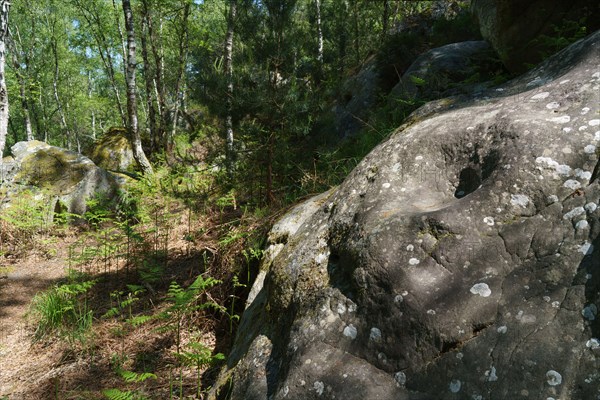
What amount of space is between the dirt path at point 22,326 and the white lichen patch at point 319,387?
3439 mm

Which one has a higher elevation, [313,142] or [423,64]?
[423,64]

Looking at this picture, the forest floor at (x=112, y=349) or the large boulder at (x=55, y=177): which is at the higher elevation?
the large boulder at (x=55, y=177)

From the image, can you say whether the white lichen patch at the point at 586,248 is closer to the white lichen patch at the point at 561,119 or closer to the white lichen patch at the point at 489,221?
the white lichen patch at the point at 489,221

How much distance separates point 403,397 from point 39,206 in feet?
30.7

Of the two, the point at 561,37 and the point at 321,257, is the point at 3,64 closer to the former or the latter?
the point at 321,257

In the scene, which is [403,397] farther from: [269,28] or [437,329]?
[269,28]

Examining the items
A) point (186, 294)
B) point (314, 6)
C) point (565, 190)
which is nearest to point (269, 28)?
point (186, 294)

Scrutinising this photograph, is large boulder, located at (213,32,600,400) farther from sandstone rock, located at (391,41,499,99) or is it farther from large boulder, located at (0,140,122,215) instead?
large boulder, located at (0,140,122,215)

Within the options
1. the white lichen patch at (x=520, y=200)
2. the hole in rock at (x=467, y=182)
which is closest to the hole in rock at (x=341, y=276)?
the hole in rock at (x=467, y=182)

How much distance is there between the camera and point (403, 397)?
1.88m

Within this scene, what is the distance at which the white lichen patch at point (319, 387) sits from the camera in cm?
202

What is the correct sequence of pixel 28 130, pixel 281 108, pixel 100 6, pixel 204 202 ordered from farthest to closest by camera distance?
pixel 100 6
pixel 28 130
pixel 204 202
pixel 281 108

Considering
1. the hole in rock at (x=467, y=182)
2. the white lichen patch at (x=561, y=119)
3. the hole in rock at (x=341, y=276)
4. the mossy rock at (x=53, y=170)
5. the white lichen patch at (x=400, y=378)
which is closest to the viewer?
the white lichen patch at (x=400, y=378)

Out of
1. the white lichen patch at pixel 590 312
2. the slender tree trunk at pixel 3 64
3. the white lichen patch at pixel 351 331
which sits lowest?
the white lichen patch at pixel 351 331
